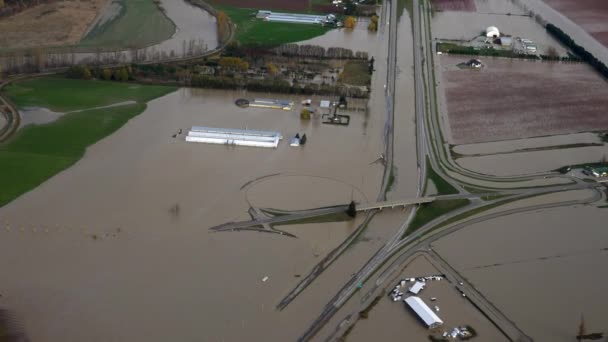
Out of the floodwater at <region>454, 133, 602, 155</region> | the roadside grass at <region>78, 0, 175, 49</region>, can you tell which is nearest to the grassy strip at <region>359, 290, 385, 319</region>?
the floodwater at <region>454, 133, 602, 155</region>

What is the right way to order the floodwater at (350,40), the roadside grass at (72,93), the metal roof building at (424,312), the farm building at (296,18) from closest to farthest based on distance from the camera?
the metal roof building at (424,312) < the roadside grass at (72,93) < the floodwater at (350,40) < the farm building at (296,18)

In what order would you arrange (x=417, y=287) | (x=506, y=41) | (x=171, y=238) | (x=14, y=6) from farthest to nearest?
(x=14, y=6), (x=506, y=41), (x=171, y=238), (x=417, y=287)

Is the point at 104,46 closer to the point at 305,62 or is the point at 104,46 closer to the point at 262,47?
the point at 262,47

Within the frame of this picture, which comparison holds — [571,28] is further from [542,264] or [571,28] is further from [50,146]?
[50,146]

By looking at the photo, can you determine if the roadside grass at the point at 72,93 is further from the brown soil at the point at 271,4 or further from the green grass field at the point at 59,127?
the brown soil at the point at 271,4

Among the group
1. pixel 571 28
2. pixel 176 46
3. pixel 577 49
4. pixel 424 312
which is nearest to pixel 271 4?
pixel 176 46

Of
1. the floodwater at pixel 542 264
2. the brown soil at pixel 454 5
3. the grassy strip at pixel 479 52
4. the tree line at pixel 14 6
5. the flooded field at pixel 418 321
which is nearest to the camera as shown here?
the flooded field at pixel 418 321

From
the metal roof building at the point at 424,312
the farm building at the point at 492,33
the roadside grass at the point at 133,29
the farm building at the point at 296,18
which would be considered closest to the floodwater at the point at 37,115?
the roadside grass at the point at 133,29
